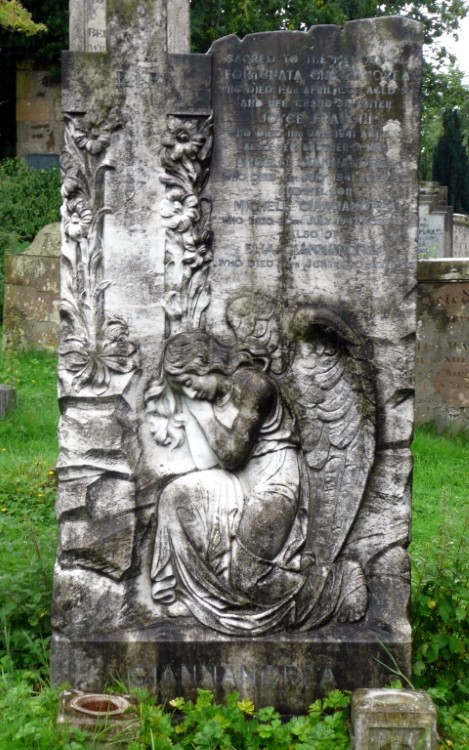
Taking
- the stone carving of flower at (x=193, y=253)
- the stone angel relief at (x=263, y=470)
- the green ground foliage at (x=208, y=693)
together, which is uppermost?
the stone carving of flower at (x=193, y=253)

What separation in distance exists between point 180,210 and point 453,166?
26.4m

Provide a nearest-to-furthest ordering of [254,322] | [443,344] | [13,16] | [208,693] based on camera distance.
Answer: [208,693] → [254,322] → [443,344] → [13,16]

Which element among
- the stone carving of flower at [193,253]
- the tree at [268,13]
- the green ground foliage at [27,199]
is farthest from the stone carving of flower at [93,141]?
the tree at [268,13]

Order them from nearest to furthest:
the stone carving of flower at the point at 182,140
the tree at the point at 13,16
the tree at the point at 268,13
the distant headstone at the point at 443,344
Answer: the stone carving of flower at the point at 182,140 < the distant headstone at the point at 443,344 < the tree at the point at 13,16 < the tree at the point at 268,13

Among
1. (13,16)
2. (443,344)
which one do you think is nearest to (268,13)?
A: (13,16)

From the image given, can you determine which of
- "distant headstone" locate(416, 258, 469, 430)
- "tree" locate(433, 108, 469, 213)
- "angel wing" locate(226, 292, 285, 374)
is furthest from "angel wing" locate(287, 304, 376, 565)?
"tree" locate(433, 108, 469, 213)

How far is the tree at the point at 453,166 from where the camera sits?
29266 millimetres

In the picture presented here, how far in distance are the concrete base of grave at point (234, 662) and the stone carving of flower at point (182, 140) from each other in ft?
6.26

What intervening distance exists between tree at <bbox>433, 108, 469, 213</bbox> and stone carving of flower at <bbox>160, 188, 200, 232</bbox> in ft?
85.2

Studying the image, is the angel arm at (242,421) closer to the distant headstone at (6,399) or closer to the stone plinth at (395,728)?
the stone plinth at (395,728)

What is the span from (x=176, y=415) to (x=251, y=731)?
128 cm

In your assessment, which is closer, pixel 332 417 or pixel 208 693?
pixel 208 693

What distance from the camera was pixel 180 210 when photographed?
4.24 meters

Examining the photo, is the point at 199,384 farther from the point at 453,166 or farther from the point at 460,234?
the point at 453,166
